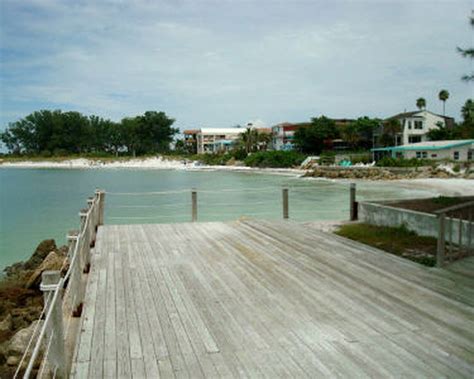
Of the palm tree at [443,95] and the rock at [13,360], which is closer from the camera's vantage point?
the rock at [13,360]

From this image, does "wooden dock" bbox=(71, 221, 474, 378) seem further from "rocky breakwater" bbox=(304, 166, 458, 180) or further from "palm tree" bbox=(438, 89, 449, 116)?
"palm tree" bbox=(438, 89, 449, 116)

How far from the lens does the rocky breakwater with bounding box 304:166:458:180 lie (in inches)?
1665

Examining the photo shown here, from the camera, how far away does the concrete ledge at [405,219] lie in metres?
8.19

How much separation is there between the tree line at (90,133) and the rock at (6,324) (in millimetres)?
91628

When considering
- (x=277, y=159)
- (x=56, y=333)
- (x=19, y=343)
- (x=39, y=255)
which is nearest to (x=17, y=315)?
(x=19, y=343)

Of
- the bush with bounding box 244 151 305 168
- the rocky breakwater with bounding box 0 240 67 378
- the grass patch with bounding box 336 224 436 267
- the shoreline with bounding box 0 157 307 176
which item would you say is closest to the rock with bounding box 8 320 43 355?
the rocky breakwater with bounding box 0 240 67 378

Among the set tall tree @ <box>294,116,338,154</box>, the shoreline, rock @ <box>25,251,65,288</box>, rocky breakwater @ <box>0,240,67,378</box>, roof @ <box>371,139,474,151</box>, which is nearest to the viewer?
rocky breakwater @ <box>0,240,67,378</box>

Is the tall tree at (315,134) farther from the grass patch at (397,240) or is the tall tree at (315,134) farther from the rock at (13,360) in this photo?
the rock at (13,360)

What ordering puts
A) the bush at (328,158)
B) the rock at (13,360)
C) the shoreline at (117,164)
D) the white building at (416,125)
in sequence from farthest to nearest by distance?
the shoreline at (117,164)
the bush at (328,158)
the white building at (416,125)
the rock at (13,360)

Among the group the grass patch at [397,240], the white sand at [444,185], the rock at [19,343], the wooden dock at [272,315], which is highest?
the wooden dock at [272,315]

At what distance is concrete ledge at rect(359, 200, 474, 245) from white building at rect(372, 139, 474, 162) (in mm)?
37613

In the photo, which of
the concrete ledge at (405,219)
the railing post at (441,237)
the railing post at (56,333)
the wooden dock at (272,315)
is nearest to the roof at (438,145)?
the concrete ledge at (405,219)

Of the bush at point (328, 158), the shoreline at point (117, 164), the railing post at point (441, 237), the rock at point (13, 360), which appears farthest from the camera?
the shoreline at point (117, 164)

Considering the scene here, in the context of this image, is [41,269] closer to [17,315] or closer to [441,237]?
[17,315]
